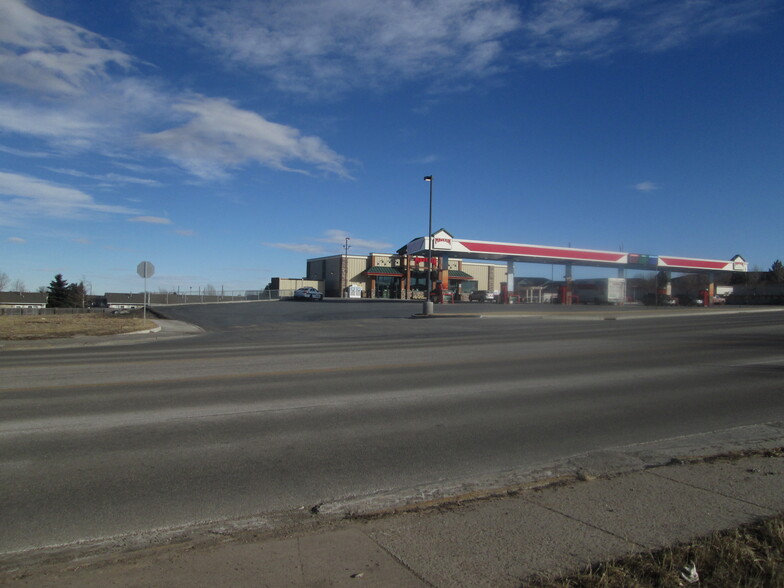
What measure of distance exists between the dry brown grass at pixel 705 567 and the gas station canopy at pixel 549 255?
52.4 meters

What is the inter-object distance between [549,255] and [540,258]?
44.2 inches

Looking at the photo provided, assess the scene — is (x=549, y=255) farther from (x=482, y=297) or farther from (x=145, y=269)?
(x=145, y=269)

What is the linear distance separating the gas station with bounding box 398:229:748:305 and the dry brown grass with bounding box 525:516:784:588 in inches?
1969

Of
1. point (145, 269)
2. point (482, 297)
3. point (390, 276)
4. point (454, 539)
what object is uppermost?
point (390, 276)

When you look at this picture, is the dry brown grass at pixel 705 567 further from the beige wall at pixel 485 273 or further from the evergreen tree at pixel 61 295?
the evergreen tree at pixel 61 295

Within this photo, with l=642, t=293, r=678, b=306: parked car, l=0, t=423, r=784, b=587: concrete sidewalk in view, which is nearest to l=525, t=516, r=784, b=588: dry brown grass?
l=0, t=423, r=784, b=587: concrete sidewalk

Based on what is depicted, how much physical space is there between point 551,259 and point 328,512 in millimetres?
62036

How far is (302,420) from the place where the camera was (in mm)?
7719

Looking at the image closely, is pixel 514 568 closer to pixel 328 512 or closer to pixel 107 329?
pixel 328 512

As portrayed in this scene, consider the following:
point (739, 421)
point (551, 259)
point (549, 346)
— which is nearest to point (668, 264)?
point (551, 259)

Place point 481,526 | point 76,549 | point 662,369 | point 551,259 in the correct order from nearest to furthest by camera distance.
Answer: point 76,549 < point 481,526 < point 662,369 < point 551,259

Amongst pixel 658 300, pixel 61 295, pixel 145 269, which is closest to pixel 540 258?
pixel 658 300

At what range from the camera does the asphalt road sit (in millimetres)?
4969

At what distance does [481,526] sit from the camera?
423 cm
